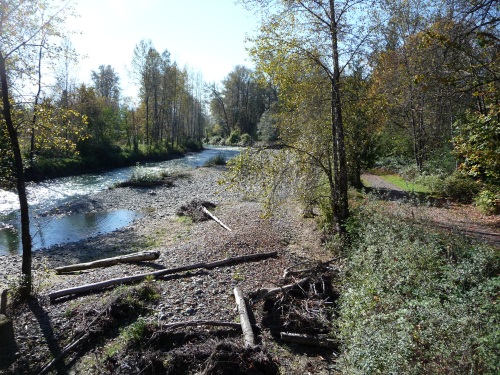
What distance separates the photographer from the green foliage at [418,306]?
3.93 m

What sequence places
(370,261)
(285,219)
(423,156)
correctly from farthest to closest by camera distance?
(423,156), (285,219), (370,261)

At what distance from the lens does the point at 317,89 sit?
11125 millimetres

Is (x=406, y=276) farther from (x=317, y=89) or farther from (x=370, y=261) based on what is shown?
(x=317, y=89)

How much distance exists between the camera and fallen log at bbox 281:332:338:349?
6.09 meters

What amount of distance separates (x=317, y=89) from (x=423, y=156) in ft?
47.4

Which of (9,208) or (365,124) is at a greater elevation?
(365,124)

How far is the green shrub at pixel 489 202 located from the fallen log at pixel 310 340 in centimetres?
860

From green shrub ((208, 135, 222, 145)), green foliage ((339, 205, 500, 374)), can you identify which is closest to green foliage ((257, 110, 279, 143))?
green shrub ((208, 135, 222, 145))

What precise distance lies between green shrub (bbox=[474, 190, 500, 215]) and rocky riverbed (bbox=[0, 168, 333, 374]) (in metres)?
5.88

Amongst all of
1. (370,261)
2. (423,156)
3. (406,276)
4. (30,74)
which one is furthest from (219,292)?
(423,156)

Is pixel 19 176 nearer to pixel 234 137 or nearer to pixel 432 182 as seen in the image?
pixel 432 182

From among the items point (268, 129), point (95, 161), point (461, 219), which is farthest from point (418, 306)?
point (268, 129)

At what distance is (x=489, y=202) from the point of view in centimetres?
1226

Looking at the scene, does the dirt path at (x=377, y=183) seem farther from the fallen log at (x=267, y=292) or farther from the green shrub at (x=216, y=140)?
the green shrub at (x=216, y=140)
